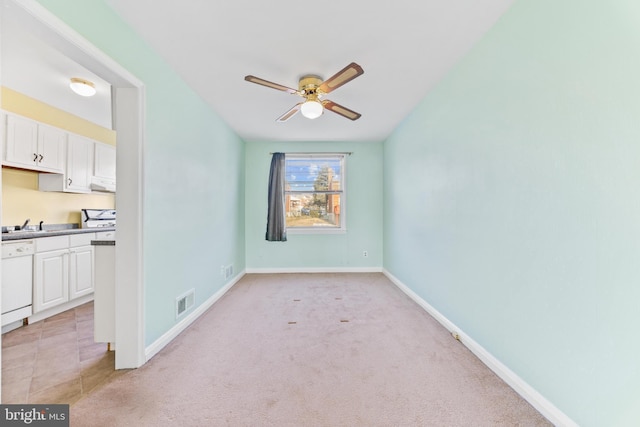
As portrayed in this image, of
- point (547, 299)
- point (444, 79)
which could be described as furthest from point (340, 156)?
point (547, 299)

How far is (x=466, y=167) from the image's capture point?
209cm

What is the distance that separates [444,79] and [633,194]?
1775 millimetres

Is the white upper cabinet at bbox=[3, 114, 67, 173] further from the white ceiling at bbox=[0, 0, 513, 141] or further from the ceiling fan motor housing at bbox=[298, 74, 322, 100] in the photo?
the ceiling fan motor housing at bbox=[298, 74, 322, 100]

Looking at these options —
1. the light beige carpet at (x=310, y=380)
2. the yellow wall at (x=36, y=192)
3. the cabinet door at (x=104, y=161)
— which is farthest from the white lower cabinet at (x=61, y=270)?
the light beige carpet at (x=310, y=380)

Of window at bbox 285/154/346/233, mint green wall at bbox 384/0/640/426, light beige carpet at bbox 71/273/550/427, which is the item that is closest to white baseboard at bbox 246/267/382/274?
window at bbox 285/154/346/233

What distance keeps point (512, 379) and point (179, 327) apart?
8.21 ft

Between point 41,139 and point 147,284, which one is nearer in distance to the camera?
point 147,284

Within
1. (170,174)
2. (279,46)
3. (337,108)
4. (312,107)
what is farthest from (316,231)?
(279,46)

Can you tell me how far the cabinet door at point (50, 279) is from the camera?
8.34ft

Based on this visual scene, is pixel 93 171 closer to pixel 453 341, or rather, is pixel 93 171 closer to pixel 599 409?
pixel 453 341

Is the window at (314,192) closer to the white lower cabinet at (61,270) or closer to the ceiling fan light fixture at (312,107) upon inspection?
the ceiling fan light fixture at (312,107)

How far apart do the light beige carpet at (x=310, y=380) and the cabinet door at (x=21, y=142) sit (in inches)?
97.0

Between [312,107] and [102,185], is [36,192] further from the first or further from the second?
[312,107]

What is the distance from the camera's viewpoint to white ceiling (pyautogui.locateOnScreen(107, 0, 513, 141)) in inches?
63.2
